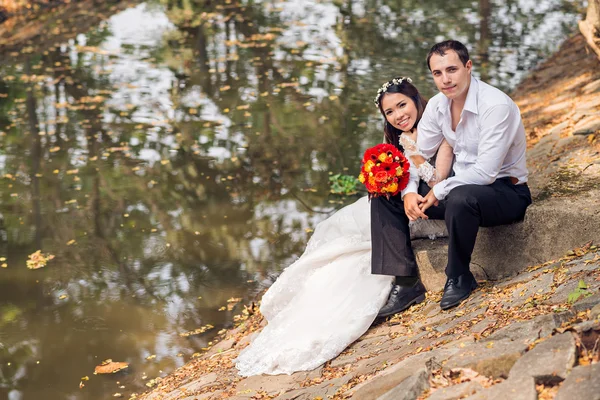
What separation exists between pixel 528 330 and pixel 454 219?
1.01 meters

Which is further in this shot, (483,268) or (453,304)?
(483,268)

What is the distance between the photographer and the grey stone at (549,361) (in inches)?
117

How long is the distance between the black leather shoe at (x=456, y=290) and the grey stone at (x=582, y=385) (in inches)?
62.5

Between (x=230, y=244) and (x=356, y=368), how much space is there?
10.7 ft

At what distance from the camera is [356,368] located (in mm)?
4293

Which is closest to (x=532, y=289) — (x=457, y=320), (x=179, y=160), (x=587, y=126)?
(x=457, y=320)

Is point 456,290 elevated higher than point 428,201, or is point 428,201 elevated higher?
point 428,201

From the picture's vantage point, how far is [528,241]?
4.66 metres

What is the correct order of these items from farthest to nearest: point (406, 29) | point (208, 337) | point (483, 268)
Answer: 1. point (406, 29)
2. point (208, 337)
3. point (483, 268)

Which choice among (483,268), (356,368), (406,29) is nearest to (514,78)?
(406,29)

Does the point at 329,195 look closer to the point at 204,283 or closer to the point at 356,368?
the point at 204,283

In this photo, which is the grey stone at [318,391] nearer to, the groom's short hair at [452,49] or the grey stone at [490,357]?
the grey stone at [490,357]

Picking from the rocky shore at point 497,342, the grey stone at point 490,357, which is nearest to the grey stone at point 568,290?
the rocky shore at point 497,342

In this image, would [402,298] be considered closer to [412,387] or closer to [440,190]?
[440,190]
